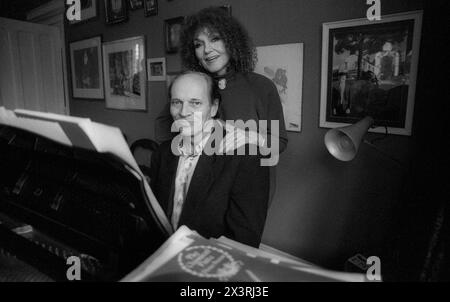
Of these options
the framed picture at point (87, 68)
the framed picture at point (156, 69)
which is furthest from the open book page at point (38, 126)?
the framed picture at point (87, 68)

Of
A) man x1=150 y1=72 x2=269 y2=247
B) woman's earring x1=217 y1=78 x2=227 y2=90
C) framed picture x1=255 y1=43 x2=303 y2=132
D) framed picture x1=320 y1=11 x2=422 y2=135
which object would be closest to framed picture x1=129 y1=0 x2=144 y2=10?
framed picture x1=255 y1=43 x2=303 y2=132

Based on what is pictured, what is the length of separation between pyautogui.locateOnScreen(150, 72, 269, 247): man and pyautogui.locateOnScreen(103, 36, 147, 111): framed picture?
191cm

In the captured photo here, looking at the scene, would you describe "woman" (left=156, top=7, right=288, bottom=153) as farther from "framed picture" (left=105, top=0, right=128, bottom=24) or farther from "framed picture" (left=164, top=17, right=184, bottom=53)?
"framed picture" (left=105, top=0, right=128, bottom=24)

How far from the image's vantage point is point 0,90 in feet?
11.9

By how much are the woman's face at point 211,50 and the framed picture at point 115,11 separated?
1.59 metres

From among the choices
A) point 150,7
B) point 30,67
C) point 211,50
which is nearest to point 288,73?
point 211,50

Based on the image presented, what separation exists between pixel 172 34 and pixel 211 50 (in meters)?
1.02

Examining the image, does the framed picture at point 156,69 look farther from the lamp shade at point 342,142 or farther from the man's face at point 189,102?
the lamp shade at point 342,142

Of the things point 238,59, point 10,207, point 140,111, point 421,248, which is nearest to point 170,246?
point 10,207

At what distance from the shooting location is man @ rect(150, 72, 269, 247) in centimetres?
105

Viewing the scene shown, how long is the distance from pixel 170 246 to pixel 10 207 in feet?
1.58

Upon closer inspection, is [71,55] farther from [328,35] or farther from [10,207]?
[10,207]

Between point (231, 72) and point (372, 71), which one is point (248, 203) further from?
point (372, 71)

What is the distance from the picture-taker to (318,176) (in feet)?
6.72
